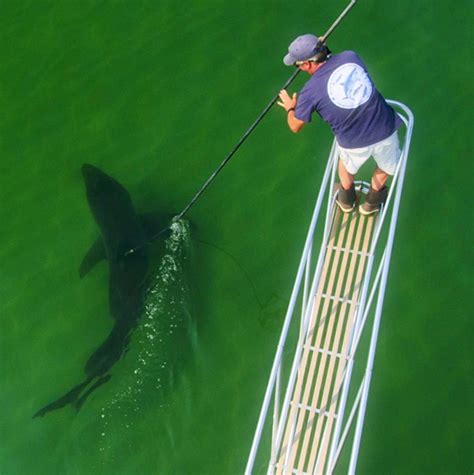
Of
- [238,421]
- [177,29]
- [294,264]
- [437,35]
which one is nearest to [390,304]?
[294,264]

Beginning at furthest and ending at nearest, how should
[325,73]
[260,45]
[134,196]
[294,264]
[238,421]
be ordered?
1. [260,45]
2. [134,196]
3. [294,264]
4. [238,421]
5. [325,73]

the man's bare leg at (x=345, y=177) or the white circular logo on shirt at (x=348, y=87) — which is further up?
the man's bare leg at (x=345, y=177)

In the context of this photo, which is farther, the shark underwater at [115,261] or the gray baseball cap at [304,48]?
the shark underwater at [115,261]

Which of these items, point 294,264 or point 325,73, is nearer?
point 325,73

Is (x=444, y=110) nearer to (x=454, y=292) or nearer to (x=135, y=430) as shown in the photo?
(x=454, y=292)

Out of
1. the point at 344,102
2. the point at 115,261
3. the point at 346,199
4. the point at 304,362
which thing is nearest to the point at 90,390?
the point at 115,261

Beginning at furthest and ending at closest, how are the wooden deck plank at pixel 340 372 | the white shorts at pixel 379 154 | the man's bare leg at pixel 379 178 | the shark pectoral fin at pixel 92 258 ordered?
the shark pectoral fin at pixel 92 258 < the man's bare leg at pixel 379 178 < the white shorts at pixel 379 154 < the wooden deck plank at pixel 340 372

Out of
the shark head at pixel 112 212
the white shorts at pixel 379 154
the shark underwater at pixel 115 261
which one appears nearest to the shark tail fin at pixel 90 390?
the shark underwater at pixel 115 261

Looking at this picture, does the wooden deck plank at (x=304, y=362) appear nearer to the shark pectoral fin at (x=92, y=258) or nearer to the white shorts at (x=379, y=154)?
the white shorts at (x=379, y=154)

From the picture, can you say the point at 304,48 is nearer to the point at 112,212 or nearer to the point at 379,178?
the point at 379,178
